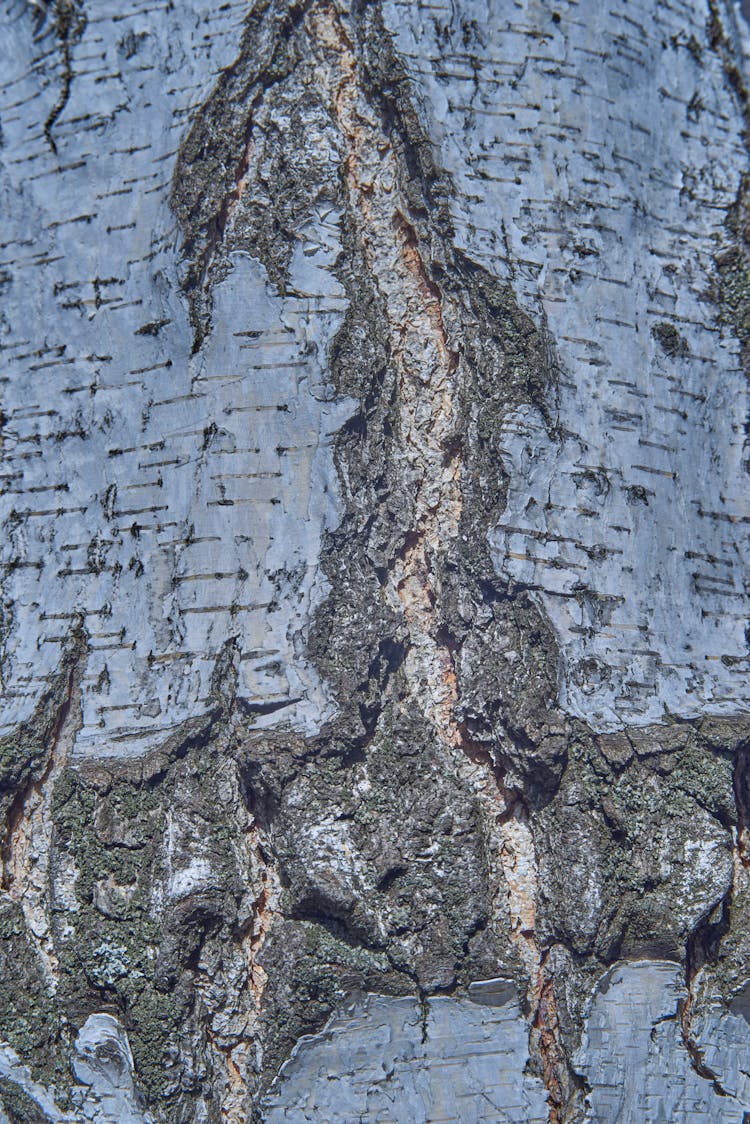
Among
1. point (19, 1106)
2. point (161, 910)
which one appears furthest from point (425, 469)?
point (19, 1106)

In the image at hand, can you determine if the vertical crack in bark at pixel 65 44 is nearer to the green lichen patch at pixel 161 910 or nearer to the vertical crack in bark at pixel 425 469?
the vertical crack in bark at pixel 425 469

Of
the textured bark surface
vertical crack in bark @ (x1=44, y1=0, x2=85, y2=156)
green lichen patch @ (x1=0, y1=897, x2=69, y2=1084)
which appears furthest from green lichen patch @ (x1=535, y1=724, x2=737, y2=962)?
vertical crack in bark @ (x1=44, y1=0, x2=85, y2=156)

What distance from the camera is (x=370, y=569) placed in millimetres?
1243

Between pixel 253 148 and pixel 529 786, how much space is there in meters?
0.99

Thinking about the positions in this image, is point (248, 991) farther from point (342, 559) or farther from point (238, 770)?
point (342, 559)

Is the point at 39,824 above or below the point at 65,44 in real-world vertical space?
below

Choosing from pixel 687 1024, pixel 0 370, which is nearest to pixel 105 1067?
pixel 687 1024

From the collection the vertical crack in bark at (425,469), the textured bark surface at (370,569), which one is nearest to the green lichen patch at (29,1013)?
the textured bark surface at (370,569)

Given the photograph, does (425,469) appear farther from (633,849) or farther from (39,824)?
(39,824)

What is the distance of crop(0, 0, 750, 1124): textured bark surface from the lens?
115cm

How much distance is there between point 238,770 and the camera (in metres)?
1.18

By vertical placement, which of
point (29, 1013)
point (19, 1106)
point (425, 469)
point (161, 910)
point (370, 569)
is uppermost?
point (425, 469)

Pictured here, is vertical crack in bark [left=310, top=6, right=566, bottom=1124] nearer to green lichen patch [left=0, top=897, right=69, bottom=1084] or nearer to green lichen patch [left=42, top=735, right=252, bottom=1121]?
green lichen patch [left=42, top=735, right=252, bottom=1121]

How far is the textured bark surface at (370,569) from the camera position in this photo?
3.77ft
